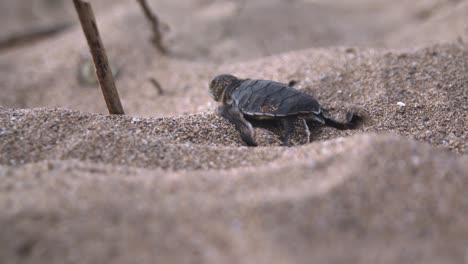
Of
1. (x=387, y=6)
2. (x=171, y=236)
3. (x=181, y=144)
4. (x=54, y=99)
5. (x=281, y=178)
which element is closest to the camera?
(x=171, y=236)

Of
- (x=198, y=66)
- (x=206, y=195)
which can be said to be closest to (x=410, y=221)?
(x=206, y=195)

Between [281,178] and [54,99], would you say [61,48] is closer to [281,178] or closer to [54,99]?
[54,99]

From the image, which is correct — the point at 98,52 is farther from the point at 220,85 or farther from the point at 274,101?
the point at 274,101

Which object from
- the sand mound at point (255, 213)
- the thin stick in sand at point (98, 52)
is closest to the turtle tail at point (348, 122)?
the sand mound at point (255, 213)

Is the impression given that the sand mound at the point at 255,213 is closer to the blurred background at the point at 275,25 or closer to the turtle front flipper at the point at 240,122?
the turtle front flipper at the point at 240,122

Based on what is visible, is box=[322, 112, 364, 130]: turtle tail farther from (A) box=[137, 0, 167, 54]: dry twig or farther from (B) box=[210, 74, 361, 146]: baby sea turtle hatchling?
(A) box=[137, 0, 167, 54]: dry twig

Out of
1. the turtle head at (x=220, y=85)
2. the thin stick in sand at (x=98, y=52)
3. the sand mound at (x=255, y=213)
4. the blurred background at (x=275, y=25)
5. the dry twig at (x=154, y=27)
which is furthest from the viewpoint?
the blurred background at (x=275, y=25)

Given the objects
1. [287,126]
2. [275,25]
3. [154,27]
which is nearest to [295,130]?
[287,126]
